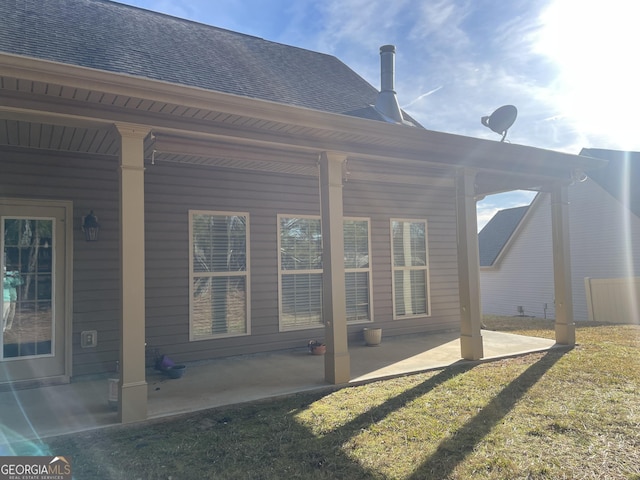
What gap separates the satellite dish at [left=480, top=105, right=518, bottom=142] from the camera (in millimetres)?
5996

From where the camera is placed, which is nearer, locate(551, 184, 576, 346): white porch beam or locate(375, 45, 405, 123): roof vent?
locate(551, 184, 576, 346): white porch beam

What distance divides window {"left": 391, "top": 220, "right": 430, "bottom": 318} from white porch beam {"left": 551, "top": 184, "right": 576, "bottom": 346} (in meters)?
2.12

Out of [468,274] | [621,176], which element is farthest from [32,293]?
[621,176]

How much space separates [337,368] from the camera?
456 centimetres

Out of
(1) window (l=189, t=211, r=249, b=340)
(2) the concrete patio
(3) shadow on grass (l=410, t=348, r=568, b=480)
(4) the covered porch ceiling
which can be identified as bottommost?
(3) shadow on grass (l=410, t=348, r=568, b=480)

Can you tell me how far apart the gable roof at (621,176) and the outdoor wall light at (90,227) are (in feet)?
46.9

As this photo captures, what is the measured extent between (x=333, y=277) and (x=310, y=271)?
2.18 m

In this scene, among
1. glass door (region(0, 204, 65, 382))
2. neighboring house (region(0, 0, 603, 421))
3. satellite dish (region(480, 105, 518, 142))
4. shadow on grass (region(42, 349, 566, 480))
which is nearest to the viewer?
shadow on grass (region(42, 349, 566, 480))

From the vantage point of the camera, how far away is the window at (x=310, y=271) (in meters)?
6.54

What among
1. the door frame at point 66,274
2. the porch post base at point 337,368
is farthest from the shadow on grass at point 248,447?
the door frame at point 66,274

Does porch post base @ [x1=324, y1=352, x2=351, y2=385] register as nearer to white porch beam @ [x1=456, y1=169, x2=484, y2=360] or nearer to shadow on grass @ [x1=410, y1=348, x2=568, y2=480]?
shadow on grass @ [x1=410, y1=348, x2=568, y2=480]

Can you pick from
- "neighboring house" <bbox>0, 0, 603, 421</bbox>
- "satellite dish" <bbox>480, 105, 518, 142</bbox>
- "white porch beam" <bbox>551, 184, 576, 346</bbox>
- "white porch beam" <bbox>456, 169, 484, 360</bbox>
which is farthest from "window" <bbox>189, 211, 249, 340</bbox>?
"white porch beam" <bbox>551, 184, 576, 346</bbox>

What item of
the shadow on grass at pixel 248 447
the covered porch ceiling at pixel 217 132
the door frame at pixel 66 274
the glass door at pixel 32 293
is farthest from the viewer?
the door frame at pixel 66 274

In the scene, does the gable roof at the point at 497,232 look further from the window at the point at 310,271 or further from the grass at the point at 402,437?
the grass at the point at 402,437
